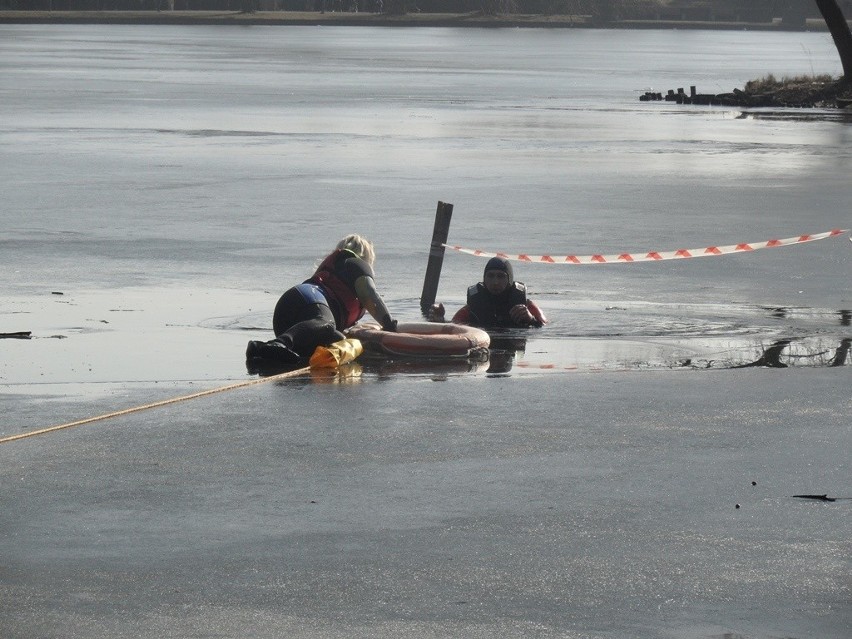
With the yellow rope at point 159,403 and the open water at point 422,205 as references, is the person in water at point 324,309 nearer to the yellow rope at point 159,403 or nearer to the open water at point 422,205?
the yellow rope at point 159,403

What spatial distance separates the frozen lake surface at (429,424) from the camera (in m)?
6.57

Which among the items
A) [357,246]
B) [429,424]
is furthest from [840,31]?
[429,424]

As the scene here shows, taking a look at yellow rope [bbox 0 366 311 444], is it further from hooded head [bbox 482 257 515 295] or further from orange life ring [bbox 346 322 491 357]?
hooded head [bbox 482 257 515 295]

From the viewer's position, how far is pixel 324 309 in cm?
1183

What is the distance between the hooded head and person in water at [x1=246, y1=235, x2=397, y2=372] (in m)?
1.12

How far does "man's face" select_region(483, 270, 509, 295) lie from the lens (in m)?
12.9

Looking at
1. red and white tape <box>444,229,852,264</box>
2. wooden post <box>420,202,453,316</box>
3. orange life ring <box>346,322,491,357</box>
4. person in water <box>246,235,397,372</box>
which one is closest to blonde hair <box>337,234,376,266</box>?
person in water <box>246,235,397,372</box>

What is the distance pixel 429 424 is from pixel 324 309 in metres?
2.39

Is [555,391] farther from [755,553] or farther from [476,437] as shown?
[755,553]

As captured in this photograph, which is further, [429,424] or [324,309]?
[324,309]

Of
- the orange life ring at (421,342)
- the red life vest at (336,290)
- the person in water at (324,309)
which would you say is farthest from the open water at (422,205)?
the red life vest at (336,290)

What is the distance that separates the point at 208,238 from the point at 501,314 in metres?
6.46

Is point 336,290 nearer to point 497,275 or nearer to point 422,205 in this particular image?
point 497,275

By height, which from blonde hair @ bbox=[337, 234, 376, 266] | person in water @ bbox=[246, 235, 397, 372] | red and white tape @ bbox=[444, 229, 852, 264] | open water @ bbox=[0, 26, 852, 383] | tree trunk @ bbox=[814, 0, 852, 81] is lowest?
open water @ bbox=[0, 26, 852, 383]
